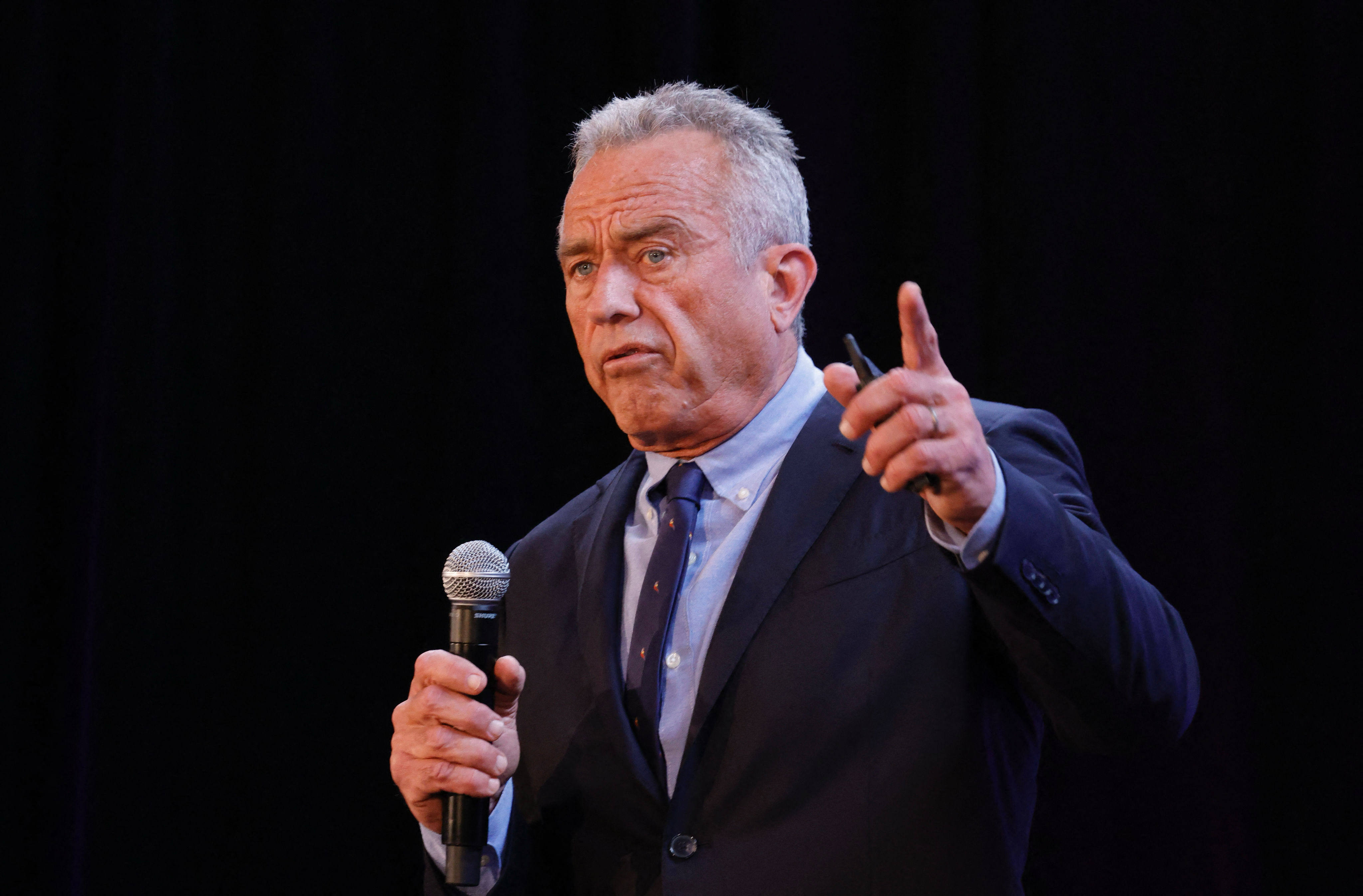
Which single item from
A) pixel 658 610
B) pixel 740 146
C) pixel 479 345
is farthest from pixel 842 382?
pixel 479 345

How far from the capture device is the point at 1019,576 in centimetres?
110

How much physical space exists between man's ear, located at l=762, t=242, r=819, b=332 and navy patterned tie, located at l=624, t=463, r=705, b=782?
0.31 meters

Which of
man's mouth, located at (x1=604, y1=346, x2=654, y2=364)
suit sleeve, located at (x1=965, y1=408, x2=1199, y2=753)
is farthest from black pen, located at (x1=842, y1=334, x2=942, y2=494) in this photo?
man's mouth, located at (x1=604, y1=346, x2=654, y2=364)

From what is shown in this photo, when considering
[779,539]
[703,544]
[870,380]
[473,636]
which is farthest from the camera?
[703,544]

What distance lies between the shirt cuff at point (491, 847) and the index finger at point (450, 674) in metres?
0.37

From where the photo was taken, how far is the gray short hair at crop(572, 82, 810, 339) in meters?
1.75

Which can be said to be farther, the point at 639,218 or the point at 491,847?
the point at 639,218

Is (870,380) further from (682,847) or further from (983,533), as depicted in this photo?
(682,847)

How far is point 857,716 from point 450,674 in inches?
21.1

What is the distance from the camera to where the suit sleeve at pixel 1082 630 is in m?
1.12

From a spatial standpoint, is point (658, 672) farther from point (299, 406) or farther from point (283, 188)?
point (283, 188)

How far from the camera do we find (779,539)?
4.89ft

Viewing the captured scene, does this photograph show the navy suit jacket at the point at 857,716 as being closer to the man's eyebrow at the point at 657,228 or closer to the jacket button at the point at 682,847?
the jacket button at the point at 682,847

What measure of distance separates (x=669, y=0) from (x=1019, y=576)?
1828mm
